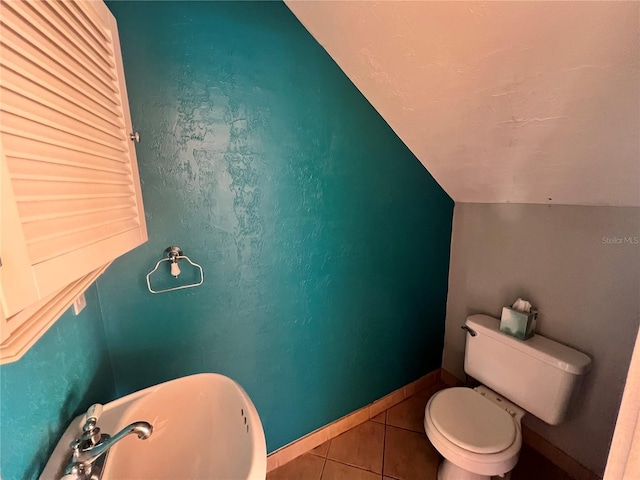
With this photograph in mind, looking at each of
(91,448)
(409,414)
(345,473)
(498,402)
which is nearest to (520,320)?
(498,402)

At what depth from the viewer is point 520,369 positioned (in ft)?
4.67

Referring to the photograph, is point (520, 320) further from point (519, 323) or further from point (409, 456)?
point (409, 456)

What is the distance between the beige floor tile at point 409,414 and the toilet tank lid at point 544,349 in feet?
2.41

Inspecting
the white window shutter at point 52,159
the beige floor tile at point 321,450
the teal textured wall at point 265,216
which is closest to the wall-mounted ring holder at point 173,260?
the teal textured wall at point 265,216

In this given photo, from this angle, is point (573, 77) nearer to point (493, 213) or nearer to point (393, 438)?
point (493, 213)

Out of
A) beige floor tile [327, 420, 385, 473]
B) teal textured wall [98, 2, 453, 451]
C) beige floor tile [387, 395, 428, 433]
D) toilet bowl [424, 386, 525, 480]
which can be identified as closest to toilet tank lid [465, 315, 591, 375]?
toilet bowl [424, 386, 525, 480]

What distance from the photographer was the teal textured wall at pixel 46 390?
57cm

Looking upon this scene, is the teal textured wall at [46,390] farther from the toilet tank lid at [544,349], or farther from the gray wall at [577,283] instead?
the gray wall at [577,283]

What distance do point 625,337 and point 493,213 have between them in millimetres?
790

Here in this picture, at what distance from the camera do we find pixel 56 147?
50 cm

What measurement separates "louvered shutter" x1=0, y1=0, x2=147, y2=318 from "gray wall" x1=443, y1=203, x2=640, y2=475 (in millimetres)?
1819

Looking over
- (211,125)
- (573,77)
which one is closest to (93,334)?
(211,125)

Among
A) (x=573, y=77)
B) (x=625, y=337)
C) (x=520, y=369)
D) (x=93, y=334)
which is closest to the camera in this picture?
(x=573, y=77)

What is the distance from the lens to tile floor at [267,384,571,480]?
153cm
